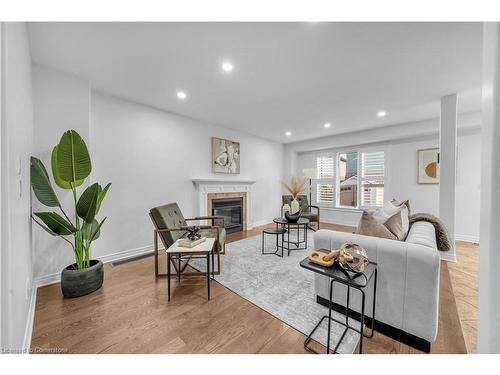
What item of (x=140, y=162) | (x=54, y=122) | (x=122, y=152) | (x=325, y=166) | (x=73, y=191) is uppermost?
(x=54, y=122)

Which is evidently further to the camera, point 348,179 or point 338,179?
point 338,179

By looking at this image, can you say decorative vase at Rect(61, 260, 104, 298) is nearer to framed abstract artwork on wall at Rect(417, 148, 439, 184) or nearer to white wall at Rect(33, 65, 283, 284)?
white wall at Rect(33, 65, 283, 284)

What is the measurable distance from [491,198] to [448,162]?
2.97 meters

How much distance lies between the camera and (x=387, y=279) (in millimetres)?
1375

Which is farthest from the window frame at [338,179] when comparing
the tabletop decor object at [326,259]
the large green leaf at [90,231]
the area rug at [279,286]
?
the large green leaf at [90,231]

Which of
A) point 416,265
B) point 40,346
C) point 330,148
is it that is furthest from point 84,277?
point 330,148

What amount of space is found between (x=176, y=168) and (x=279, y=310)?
2.90m

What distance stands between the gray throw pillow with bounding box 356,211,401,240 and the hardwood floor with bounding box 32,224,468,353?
74cm

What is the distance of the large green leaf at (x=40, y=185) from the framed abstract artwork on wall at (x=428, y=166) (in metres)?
6.13

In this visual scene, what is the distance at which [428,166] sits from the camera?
13.4 feet

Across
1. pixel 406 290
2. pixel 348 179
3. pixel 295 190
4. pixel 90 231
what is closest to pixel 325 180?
pixel 348 179

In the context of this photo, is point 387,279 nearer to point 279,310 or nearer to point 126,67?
point 279,310

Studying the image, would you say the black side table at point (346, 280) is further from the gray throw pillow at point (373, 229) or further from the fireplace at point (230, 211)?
the fireplace at point (230, 211)

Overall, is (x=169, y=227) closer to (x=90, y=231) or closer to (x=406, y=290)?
(x=90, y=231)
